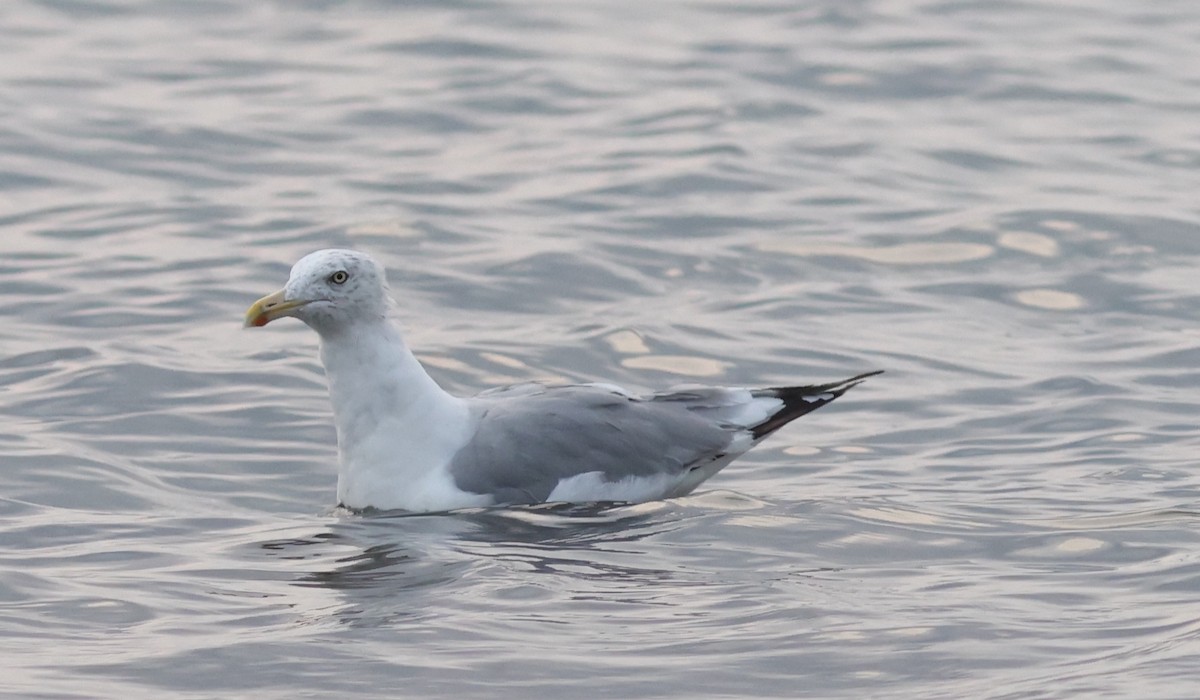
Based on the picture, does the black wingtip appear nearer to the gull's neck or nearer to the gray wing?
the gray wing

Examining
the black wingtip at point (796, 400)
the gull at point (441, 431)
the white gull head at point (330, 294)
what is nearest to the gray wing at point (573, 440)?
the gull at point (441, 431)

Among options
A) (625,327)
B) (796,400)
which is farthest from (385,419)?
(625,327)

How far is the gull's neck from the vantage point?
29.3 feet

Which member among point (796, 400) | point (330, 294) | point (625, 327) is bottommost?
point (625, 327)

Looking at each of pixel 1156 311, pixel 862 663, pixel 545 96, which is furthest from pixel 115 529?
pixel 545 96

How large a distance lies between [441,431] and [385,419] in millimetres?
259

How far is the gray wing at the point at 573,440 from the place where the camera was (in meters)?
8.90

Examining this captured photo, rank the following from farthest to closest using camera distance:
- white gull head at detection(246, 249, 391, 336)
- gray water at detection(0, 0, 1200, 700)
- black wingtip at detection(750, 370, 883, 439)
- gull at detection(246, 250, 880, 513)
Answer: black wingtip at detection(750, 370, 883, 439) < gull at detection(246, 250, 880, 513) < white gull head at detection(246, 249, 391, 336) < gray water at detection(0, 0, 1200, 700)

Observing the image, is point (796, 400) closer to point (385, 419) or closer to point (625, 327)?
point (385, 419)

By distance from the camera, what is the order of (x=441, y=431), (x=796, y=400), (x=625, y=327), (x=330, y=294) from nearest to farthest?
(x=330, y=294) → (x=441, y=431) → (x=796, y=400) → (x=625, y=327)

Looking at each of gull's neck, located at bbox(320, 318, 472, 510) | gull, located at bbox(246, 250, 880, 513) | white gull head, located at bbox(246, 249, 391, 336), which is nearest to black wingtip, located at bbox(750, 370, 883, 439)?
gull, located at bbox(246, 250, 880, 513)

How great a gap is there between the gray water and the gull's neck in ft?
0.61

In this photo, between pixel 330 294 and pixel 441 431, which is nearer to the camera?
pixel 330 294

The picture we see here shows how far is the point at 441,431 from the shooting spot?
898 centimetres
